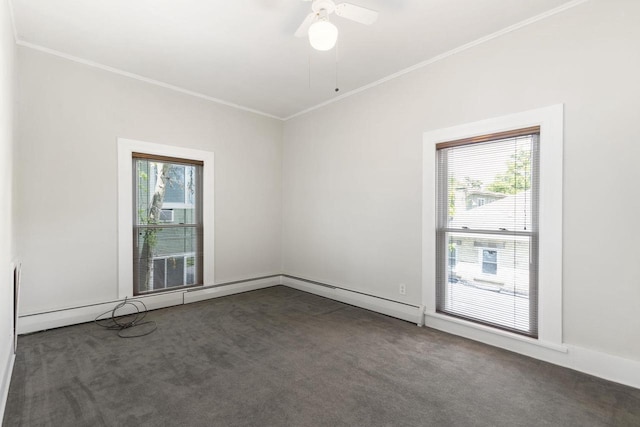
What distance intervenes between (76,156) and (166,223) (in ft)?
3.99

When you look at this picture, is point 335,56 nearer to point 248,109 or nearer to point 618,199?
point 248,109

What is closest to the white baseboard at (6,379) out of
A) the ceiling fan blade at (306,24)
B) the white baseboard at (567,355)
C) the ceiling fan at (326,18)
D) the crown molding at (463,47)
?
the ceiling fan at (326,18)

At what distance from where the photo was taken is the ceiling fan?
1796 millimetres

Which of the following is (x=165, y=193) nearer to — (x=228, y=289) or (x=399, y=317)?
(x=228, y=289)

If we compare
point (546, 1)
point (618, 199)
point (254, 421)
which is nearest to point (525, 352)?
point (618, 199)

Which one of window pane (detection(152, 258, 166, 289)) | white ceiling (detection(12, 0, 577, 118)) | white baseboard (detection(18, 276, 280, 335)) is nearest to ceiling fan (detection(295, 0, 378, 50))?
white ceiling (detection(12, 0, 577, 118))

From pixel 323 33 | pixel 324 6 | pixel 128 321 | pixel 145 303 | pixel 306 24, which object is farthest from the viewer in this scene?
pixel 145 303

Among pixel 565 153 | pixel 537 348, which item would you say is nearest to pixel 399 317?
pixel 537 348

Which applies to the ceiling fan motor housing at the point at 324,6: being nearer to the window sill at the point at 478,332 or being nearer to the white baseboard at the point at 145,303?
the window sill at the point at 478,332

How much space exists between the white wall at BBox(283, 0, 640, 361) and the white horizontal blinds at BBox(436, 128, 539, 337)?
0.24m

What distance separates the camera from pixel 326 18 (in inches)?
77.6

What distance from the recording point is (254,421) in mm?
1792

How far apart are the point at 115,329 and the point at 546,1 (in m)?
4.87

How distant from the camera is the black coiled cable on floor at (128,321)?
3074 millimetres
